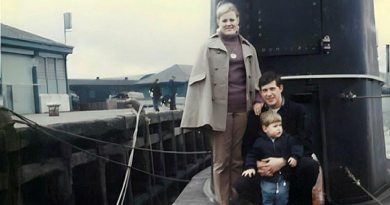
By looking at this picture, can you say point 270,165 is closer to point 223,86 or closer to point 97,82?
point 223,86

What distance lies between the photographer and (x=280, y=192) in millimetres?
2045

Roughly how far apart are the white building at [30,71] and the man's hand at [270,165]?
1283 mm

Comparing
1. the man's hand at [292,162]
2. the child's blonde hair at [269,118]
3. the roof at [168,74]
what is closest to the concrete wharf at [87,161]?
the roof at [168,74]

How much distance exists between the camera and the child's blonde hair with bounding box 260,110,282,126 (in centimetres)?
202

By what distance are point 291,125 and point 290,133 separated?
1.7 inches

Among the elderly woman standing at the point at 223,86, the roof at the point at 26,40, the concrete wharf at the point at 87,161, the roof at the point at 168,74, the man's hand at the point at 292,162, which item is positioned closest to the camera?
the man's hand at the point at 292,162

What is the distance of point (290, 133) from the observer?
6.67 ft

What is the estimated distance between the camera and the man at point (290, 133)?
2025 millimetres

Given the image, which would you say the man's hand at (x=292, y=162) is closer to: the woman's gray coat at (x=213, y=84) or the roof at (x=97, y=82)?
the woman's gray coat at (x=213, y=84)

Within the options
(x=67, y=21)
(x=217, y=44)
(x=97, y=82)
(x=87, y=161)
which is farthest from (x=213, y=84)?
(x=87, y=161)

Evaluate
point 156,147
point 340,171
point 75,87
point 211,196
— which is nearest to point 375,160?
point 340,171

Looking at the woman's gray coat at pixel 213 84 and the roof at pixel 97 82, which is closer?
the woman's gray coat at pixel 213 84

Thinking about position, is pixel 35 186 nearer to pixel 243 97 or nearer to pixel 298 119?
pixel 243 97

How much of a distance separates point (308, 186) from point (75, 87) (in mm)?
1495
